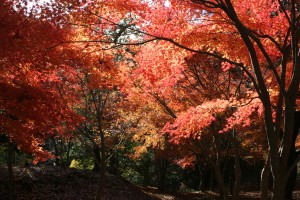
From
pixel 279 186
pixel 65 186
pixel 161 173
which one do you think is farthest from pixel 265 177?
pixel 161 173

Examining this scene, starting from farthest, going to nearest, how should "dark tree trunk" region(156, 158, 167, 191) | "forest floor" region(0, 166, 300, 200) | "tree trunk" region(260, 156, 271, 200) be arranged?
"dark tree trunk" region(156, 158, 167, 191) < "forest floor" region(0, 166, 300, 200) < "tree trunk" region(260, 156, 271, 200)

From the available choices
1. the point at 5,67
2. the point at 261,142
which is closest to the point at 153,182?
the point at 261,142

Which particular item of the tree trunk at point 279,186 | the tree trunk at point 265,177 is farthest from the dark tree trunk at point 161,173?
the tree trunk at point 279,186

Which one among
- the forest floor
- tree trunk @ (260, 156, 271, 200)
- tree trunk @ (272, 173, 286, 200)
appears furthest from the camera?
the forest floor

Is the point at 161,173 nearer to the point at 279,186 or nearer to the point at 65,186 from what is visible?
the point at 65,186

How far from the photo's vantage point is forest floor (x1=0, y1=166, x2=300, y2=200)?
14195 mm

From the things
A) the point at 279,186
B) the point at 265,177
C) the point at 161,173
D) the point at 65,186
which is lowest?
the point at 65,186

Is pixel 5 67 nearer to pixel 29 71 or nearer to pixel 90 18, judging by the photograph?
pixel 29 71

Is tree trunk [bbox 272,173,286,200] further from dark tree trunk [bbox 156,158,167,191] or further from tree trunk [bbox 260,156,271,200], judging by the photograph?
dark tree trunk [bbox 156,158,167,191]

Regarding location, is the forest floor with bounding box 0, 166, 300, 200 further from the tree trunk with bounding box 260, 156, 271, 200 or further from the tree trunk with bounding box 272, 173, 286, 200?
the tree trunk with bounding box 272, 173, 286, 200

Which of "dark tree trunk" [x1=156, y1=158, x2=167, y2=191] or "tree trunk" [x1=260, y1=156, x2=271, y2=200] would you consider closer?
"tree trunk" [x1=260, y1=156, x2=271, y2=200]

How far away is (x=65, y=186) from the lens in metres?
16.4

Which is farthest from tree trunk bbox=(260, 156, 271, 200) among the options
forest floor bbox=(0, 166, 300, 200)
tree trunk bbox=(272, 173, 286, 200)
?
forest floor bbox=(0, 166, 300, 200)

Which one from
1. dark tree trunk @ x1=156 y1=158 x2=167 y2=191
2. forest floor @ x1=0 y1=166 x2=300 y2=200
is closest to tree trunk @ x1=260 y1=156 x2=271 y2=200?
forest floor @ x1=0 y1=166 x2=300 y2=200
